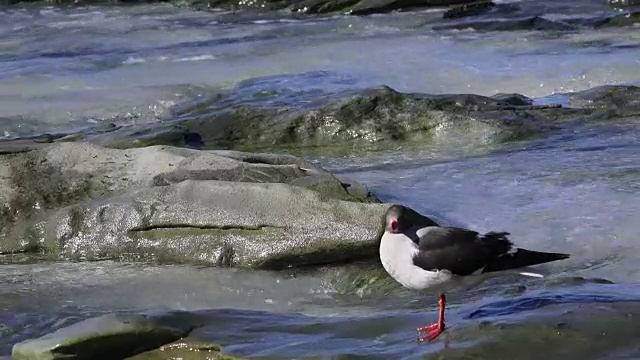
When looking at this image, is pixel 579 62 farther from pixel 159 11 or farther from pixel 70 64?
pixel 159 11

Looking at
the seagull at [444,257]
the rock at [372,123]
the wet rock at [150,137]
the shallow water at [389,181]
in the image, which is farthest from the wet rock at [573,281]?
the wet rock at [150,137]

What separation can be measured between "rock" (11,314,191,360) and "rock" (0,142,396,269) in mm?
1690

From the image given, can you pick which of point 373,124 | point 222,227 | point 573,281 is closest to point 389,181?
point 373,124

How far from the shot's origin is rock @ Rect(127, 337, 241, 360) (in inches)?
183

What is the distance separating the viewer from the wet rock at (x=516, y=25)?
18.3 meters

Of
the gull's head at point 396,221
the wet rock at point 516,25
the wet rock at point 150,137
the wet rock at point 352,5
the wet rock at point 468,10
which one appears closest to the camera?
the gull's head at point 396,221

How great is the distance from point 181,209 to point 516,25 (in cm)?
1272

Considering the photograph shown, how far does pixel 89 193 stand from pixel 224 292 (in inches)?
56.8

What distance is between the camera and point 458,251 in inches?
191

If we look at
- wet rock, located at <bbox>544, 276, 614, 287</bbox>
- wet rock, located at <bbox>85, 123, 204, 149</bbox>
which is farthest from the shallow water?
wet rock, located at <bbox>85, 123, 204, 149</bbox>

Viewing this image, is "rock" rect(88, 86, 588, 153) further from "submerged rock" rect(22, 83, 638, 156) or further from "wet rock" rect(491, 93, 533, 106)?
"wet rock" rect(491, 93, 533, 106)

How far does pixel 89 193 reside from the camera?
281 inches

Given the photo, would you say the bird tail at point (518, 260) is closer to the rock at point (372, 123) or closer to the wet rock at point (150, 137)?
the rock at point (372, 123)

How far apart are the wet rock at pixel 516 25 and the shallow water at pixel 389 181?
48cm
